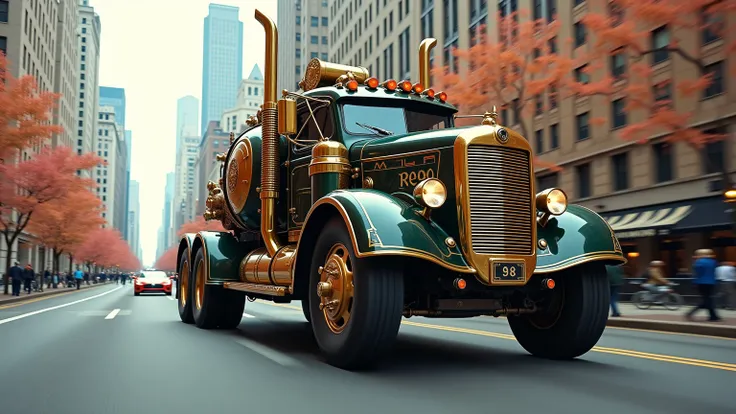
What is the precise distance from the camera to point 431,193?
6293mm

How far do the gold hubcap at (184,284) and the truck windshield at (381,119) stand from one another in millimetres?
5406

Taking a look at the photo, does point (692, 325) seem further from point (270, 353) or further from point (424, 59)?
point (270, 353)

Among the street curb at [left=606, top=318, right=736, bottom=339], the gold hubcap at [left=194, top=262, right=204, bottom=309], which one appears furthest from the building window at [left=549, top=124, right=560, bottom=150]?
the gold hubcap at [left=194, top=262, right=204, bottom=309]

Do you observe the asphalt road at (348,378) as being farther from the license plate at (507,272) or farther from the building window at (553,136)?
the building window at (553,136)

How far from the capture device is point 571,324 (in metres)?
6.95

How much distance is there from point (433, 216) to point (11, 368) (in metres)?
4.50

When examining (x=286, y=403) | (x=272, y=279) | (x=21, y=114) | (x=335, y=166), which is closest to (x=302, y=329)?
(x=272, y=279)

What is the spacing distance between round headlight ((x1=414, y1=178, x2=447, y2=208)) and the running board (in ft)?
7.27

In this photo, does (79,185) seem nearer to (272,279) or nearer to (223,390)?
(272,279)

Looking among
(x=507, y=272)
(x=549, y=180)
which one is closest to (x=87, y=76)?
(x=549, y=180)

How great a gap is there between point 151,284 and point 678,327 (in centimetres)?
2475

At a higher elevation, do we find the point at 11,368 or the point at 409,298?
the point at 409,298

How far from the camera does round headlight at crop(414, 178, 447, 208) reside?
6250 mm

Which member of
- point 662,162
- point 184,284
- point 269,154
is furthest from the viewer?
point 662,162
